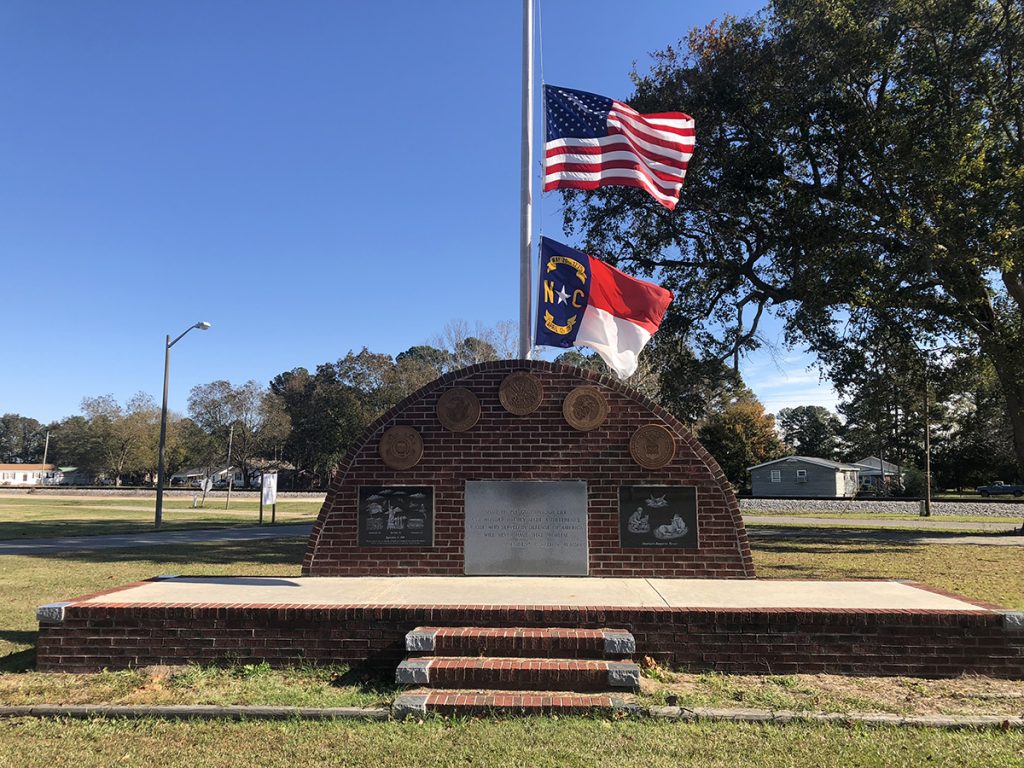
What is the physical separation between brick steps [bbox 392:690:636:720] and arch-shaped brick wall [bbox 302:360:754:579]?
3.08m

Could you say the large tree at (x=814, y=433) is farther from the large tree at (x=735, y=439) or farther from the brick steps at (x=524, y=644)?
the brick steps at (x=524, y=644)

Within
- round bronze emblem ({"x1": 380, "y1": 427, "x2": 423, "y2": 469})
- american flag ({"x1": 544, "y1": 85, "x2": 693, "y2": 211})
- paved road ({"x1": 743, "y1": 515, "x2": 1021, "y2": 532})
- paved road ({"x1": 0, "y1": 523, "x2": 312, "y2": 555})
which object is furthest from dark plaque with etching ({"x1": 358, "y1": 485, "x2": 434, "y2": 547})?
paved road ({"x1": 743, "y1": 515, "x2": 1021, "y2": 532})

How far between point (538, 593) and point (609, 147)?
17.4ft

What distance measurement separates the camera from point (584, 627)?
243 inches

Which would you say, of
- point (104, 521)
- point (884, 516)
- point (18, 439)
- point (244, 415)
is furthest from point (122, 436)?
point (18, 439)

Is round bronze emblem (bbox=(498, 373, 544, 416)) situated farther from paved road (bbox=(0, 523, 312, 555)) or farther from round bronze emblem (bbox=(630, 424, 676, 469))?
paved road (bbox=(0, 523, 312, 555))

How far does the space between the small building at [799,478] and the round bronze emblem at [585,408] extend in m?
49.6

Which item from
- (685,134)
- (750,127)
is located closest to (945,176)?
(750,127)

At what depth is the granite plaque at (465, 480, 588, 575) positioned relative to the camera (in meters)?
8.26

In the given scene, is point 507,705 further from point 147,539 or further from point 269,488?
point 269,488

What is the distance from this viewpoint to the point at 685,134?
8922 mm

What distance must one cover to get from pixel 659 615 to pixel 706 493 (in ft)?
8.26

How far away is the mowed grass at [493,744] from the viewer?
14.0ft

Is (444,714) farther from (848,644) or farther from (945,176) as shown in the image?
(945,176)
